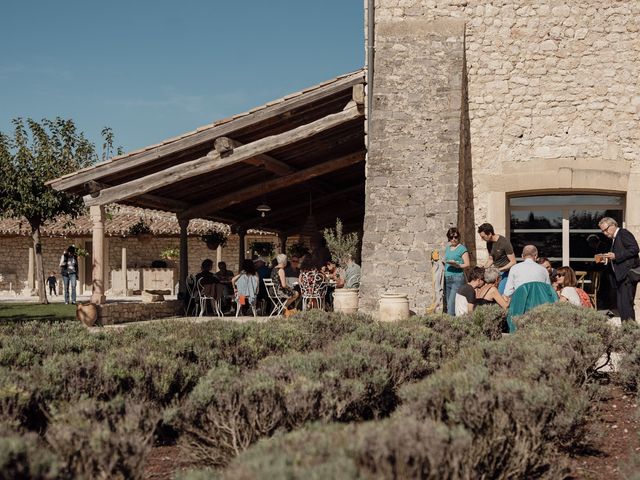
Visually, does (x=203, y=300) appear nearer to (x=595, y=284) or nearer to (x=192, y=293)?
(x=192, y=293)

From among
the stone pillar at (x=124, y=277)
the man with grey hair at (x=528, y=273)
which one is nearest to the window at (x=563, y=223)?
the man with grey hair at (x=528, y=273)

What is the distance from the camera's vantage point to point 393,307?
7043 mm

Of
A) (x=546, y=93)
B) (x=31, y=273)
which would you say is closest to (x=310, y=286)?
(x=546, y=93)

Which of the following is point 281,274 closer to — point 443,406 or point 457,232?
point 457,232

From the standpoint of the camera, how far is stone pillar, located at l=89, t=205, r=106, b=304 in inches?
348

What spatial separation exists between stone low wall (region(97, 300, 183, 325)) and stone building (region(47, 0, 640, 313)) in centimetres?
125

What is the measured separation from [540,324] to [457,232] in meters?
2.33

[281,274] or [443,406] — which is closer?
[443,406]

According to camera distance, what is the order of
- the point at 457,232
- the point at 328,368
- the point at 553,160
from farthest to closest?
the point at 553,160 < the point at 457,232 < the point at 328,368

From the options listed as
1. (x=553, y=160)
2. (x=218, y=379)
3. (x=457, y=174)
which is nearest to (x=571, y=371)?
(x=218, y=379)

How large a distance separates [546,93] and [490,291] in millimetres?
3090

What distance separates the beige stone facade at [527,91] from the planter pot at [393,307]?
147cm

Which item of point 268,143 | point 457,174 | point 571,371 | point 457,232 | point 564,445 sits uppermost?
point 268,143

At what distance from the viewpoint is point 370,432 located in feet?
7.07
